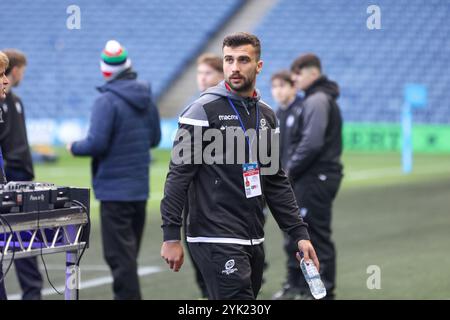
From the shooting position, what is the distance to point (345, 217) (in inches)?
611

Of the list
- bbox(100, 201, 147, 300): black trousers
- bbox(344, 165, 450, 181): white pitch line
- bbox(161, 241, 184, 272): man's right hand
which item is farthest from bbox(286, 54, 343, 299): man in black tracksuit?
bbox(344, 165, 450, 181): white pitch line

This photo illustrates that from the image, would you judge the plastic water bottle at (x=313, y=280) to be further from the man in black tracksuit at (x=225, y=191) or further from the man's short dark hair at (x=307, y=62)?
the man's short dark hair at (x=307, y=62)

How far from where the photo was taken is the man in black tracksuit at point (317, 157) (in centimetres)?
895

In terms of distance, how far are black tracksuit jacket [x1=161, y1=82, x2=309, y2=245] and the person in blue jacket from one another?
8.93 ft

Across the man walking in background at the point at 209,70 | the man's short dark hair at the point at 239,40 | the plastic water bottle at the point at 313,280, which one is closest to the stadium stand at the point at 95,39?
the man walking in background at the point at 209,70

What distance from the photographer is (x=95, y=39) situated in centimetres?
3712

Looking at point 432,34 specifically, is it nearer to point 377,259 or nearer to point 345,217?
point 345,217

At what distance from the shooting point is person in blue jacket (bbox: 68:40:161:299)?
328 inches

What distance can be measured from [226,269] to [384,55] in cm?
2941

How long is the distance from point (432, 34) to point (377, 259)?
2336 cm

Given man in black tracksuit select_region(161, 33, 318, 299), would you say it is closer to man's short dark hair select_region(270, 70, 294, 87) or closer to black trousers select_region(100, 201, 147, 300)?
black trousers select_region(100, 201, 147, 300)

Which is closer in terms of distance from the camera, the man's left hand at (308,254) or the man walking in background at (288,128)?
the man's left hand at (308,254)

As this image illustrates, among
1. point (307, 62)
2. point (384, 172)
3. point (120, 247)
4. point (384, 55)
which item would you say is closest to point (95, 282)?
point (120, 247)

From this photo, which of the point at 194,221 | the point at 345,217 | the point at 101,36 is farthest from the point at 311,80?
Result: the point at 101,36
